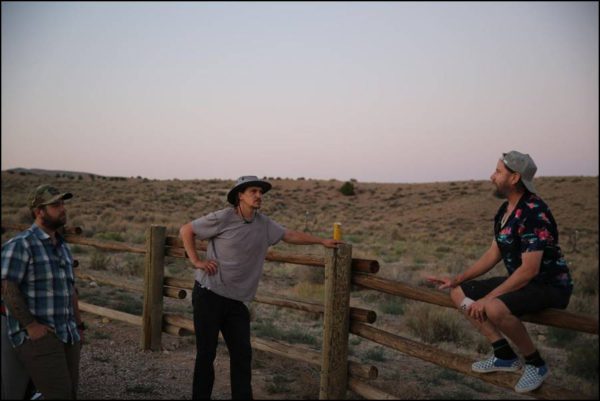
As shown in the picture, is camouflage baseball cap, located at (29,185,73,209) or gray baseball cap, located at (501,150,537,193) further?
camouflage baseball cap, located at (29,185,73,209)

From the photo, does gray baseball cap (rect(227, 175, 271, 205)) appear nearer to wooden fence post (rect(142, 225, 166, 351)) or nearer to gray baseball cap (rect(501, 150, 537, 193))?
gray baseball cap (rect(501, 150, 537, 193))

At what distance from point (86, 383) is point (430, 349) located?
3.56 meters

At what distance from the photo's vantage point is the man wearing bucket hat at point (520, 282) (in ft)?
11.0

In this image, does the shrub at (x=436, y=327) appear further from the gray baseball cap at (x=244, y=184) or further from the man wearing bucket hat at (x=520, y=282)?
the gray baseball cap at (x=244, y=184)

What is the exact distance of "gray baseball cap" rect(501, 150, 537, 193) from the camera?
11.9ft

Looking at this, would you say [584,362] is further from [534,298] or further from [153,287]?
[153,287]

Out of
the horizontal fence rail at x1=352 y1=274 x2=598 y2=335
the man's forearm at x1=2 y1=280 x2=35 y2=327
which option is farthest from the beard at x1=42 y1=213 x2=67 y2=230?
the horizontal fence rail at x1=352 y1=274 x2=598 y2=335

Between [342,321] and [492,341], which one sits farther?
[342,321]

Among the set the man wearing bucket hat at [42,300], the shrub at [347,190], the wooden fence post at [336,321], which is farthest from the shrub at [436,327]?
the shrub at [347,190]

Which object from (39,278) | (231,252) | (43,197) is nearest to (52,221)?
(43,197)

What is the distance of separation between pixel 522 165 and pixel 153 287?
4803 mm

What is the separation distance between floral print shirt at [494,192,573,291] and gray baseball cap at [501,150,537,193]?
0.33ft

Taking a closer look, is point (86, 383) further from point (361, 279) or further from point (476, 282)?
point (476, 282)

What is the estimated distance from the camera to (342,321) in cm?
492
